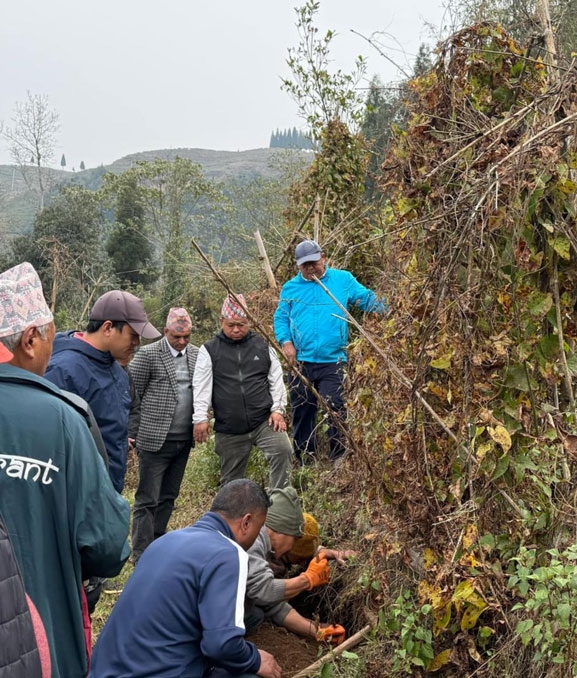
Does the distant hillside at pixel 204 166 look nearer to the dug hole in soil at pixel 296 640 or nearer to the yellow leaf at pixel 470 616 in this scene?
the dug hole in soil at pixel 296 640

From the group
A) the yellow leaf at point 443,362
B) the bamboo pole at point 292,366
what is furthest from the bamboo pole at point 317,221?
the yellow leaf at point 443,362

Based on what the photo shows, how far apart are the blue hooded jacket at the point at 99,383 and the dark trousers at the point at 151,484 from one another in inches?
53.1

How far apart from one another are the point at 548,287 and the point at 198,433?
2.85 metres

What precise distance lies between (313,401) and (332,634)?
2.12m

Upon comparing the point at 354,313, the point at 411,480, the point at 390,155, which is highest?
the point at 390,155

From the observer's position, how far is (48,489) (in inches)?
85.3

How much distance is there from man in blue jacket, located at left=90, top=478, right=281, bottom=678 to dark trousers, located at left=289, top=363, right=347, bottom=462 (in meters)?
2.45

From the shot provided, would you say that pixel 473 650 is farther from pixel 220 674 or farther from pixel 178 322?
pixel 178 322

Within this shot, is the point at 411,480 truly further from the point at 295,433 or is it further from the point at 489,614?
the point at 295,433

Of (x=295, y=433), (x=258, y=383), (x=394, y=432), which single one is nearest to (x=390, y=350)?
(x=394, y=432)

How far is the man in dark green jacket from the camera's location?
7.00ft

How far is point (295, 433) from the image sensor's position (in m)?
5.80

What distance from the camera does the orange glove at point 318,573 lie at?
3.98 metres

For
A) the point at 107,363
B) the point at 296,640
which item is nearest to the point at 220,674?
the point at 296,640
